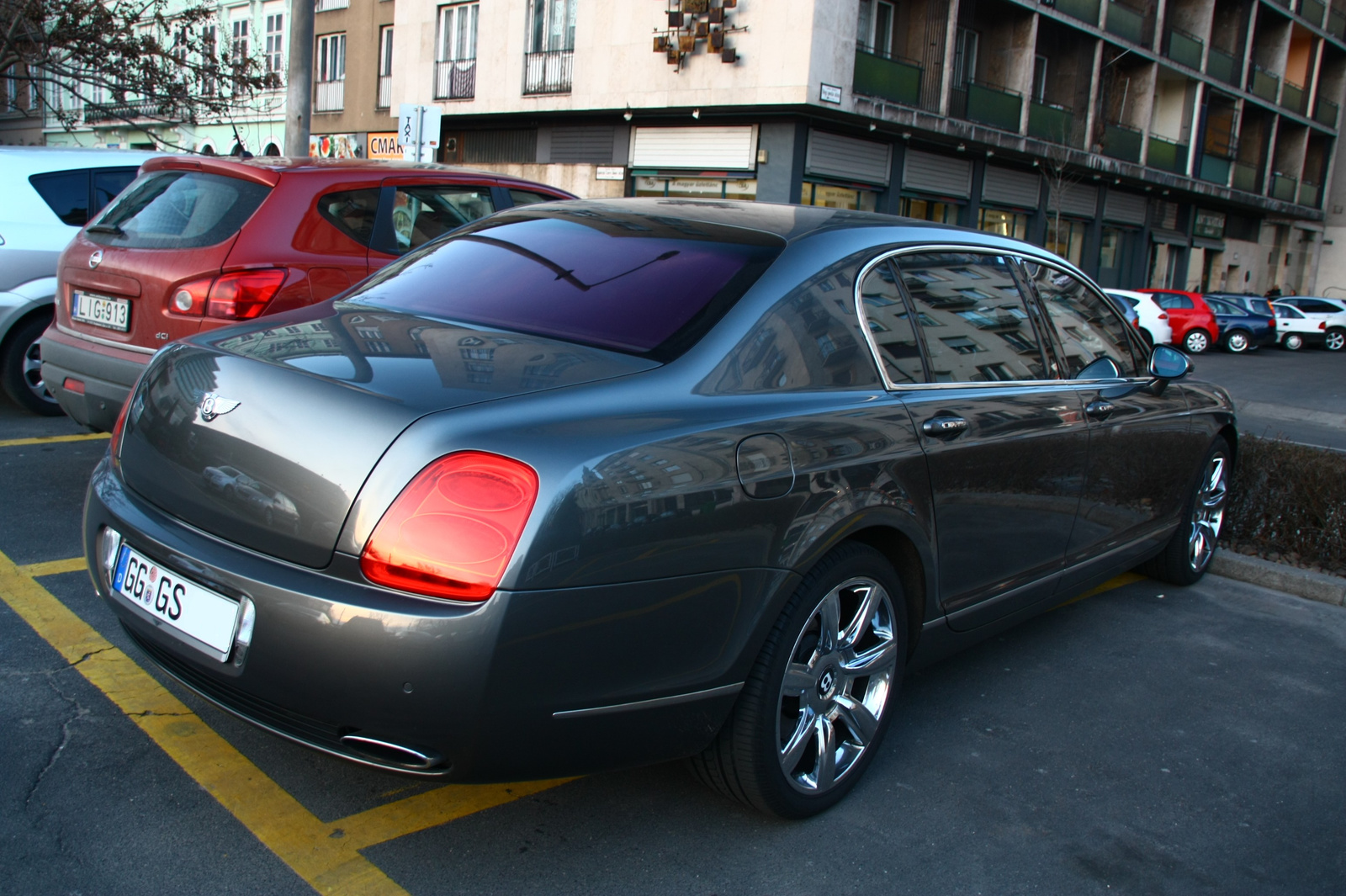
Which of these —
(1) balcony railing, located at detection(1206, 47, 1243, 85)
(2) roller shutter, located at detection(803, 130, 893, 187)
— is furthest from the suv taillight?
(1) balcony railing, located at detection(1206, 47, 1243, 85)

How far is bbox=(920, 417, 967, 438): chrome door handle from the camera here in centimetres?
305

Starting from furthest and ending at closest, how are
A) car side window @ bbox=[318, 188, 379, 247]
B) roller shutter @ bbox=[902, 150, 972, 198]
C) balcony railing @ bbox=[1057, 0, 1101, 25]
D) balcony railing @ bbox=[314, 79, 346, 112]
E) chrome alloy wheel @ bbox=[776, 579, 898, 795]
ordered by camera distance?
balcony railing @ bbox=[314, 79, 346, 112]
balcony railing @ bbox=[1057, 0, 1101, 25]
roller shutter @ bbox=[902, 150, 972, 198]
car side window @ bbox=[318, 188, 379, 247]
chrome alloy wheel @ bbox=[776, 579, 898, 795]

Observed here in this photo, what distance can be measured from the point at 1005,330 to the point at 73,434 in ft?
17.5

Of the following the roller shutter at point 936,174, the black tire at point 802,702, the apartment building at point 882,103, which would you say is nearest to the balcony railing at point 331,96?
the apartment building at point 882,103

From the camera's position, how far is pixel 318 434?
2.25 metres

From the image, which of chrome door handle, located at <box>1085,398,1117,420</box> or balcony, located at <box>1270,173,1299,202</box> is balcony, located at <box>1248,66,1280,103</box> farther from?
chrome door handle, located at <box>1085,398,1117,420</box>

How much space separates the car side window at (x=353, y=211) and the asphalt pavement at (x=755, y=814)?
2.24 meters

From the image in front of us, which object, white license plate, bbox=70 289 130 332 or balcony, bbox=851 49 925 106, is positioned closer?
white license plate, bbox=70 289 130 332

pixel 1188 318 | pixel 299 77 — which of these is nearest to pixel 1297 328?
pixel 1188 318

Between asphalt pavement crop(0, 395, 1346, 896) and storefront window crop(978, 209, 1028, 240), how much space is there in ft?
87.2

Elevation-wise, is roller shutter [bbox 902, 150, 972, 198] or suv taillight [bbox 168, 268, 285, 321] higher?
roller shutter [bbox 902, 150, 972, 198]

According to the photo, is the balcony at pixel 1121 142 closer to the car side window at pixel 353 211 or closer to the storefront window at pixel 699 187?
the storefront window at pixel 699 187

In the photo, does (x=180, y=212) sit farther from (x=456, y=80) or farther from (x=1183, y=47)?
(x=1183, y=47)

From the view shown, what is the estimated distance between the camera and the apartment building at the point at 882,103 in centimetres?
2306
